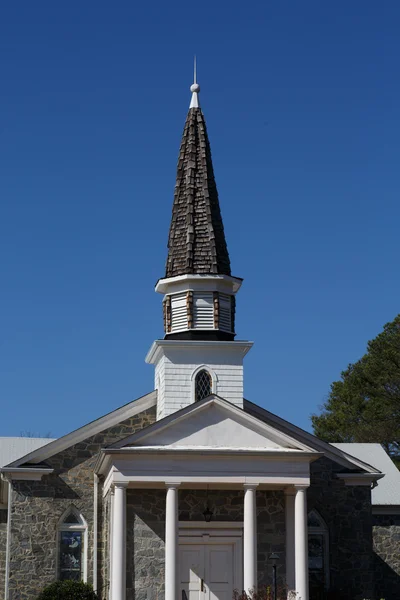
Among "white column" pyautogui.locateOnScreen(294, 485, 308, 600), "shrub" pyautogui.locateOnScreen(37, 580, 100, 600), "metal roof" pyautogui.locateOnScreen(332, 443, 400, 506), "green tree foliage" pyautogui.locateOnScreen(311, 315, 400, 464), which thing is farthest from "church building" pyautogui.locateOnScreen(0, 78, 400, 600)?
"green tree foliage" pyautogui.locateOnScreen(311, 315, 400, 464)

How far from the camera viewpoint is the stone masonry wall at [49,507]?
1110 inches

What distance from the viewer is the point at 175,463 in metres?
26.1

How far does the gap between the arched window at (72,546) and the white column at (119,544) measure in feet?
10.8

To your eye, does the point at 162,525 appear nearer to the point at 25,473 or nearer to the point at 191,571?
A: the point at 191,571

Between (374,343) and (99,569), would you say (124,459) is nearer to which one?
(99,569)

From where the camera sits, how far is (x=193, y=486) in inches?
1064

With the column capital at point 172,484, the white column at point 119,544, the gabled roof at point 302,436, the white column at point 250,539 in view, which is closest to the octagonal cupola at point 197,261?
the gabled roof at point 302,436

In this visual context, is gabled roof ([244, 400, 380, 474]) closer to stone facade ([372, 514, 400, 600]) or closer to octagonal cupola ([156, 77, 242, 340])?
octagonal cupola ([156, 77, 242, 340])

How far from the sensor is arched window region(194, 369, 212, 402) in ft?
96.0

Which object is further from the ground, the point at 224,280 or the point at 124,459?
the point at 224,280

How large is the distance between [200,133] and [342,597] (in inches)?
572

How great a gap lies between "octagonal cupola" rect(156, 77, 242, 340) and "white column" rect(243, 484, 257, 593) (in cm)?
524

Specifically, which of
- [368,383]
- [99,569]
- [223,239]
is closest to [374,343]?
[368,383]

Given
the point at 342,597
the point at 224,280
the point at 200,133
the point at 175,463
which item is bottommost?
the point at 342,597
